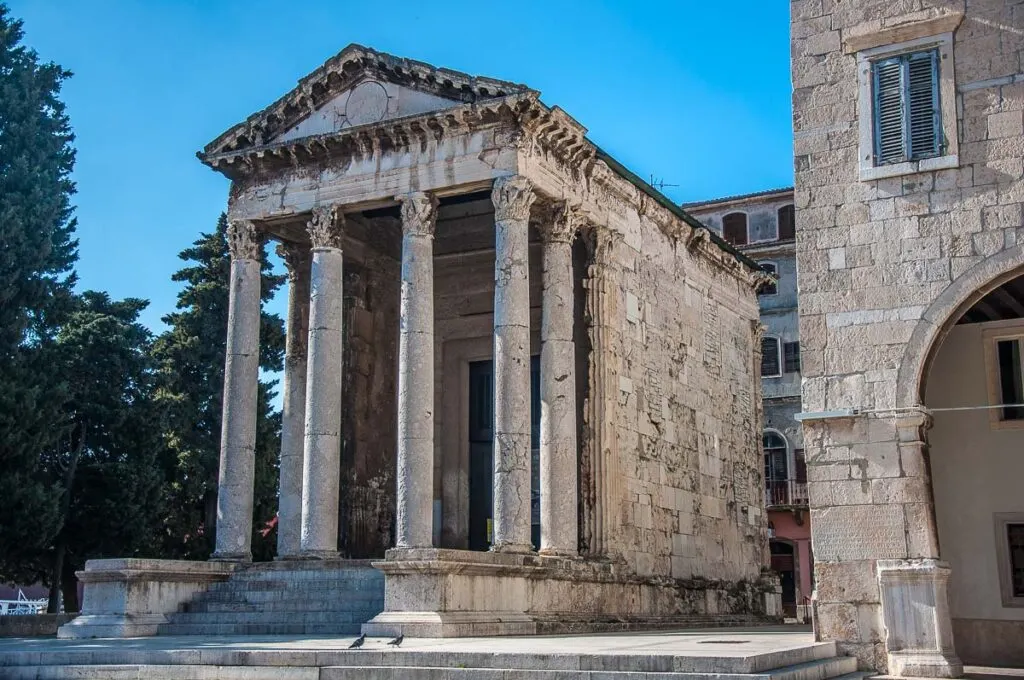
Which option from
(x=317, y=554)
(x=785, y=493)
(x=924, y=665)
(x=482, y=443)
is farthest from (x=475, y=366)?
(x=785, y=493)

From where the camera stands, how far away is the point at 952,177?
13.0m

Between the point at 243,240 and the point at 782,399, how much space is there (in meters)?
21.3

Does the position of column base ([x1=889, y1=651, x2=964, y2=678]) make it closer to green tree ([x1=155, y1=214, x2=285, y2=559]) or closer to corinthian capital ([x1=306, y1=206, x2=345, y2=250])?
corinthian capital ([x1=306, y1=206, x2=345, y2=250])

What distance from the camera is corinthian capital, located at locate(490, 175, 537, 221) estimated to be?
750 inches

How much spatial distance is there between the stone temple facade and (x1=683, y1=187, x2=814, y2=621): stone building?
34.1ft

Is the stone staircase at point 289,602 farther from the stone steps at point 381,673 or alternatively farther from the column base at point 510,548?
the stone steps at point 381,673

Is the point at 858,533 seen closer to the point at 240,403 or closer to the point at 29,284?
the point at 240,403

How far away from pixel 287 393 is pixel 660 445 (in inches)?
282

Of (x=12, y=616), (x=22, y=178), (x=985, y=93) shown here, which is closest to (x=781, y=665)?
(x=985, y=93)

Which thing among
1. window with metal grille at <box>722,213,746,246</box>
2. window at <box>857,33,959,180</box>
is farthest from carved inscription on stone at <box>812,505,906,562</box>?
window with metal grille at <box>722,213,746,246</box>

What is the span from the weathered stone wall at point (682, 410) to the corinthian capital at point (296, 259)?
5729mm

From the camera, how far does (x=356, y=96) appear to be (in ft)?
68.2

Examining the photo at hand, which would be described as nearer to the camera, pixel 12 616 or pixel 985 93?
pixel 985 93

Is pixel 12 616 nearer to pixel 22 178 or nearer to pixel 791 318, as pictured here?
pixel 22 178
